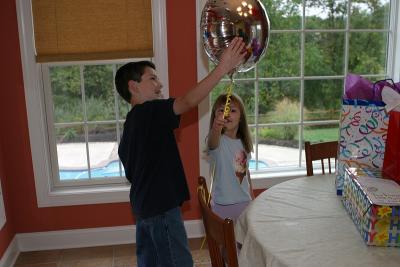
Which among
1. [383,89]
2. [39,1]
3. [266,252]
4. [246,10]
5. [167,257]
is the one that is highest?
[39,1]

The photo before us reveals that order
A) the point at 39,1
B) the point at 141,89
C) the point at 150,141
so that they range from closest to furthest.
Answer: the point at 150,141, the point at 141,89, the point at 39,1

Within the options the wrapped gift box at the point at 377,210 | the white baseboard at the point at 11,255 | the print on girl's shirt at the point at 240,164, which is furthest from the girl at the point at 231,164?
the white baseboard at the point at 11,255

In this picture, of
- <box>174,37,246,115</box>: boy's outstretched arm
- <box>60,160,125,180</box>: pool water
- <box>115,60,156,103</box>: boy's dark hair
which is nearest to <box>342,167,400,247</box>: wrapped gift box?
<box>174,37,246,115</box>: boy's outstretched arm

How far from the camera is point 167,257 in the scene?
71.7 inches

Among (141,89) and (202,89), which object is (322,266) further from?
(141,89)

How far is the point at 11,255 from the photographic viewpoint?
2.64 m

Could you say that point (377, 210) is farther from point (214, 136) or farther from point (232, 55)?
point (214, 136)

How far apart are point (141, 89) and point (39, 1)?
113 cm

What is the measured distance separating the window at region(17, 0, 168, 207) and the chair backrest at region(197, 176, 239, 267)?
62.1 inches

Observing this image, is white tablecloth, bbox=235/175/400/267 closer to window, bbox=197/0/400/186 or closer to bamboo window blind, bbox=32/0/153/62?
window, bbox=197/0/400/186

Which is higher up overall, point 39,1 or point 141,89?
point 39,1

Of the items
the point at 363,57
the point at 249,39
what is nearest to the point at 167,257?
the point at 249,39

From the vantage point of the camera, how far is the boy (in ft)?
5.55

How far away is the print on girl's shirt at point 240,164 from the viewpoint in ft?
6.98
